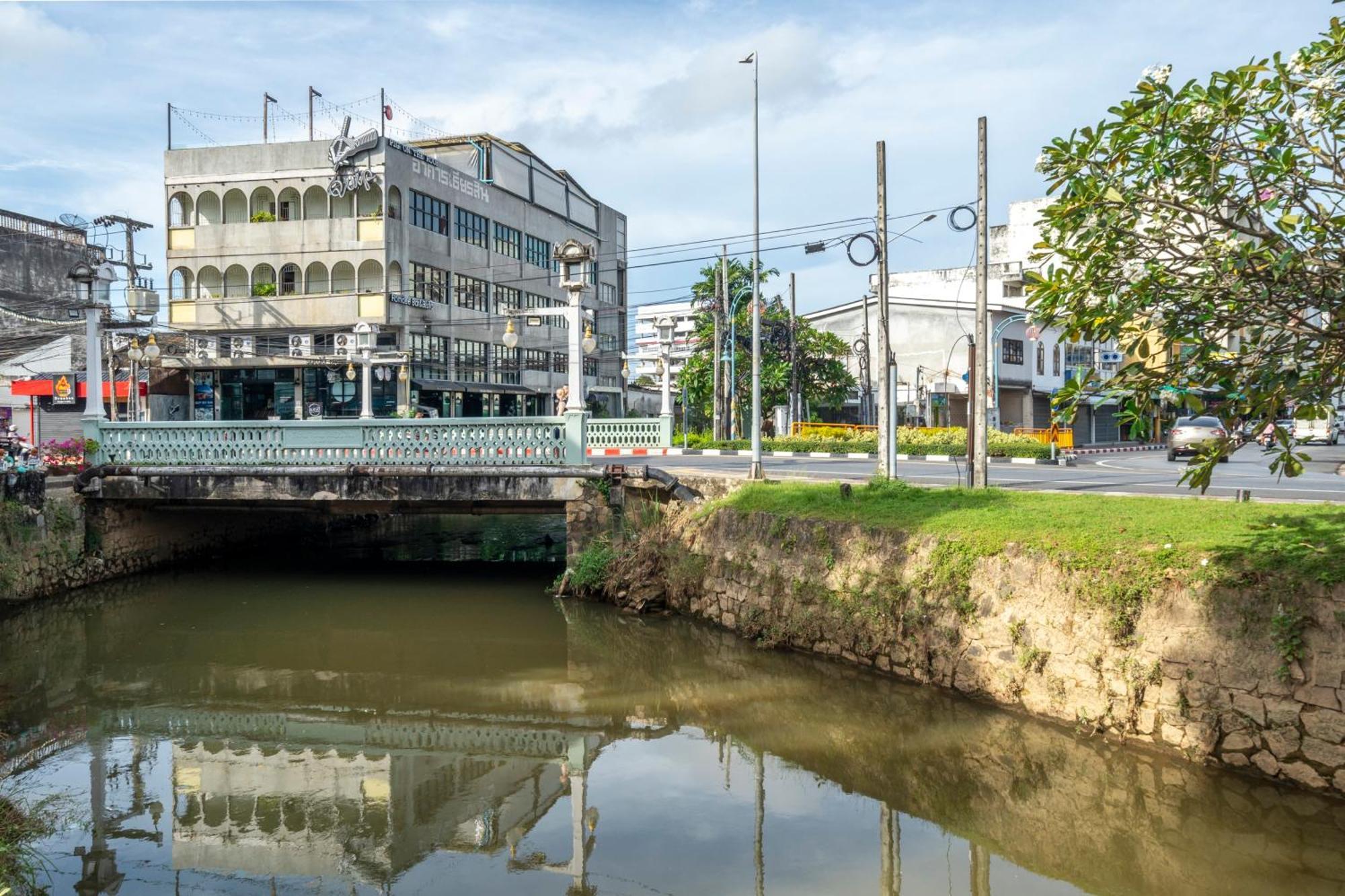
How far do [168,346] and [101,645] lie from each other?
25.5 m

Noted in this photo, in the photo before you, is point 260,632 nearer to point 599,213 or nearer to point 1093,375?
point 1093,375

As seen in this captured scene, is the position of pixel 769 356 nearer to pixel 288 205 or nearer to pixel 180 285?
pixel 288 205

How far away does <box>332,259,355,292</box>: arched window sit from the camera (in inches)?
1473

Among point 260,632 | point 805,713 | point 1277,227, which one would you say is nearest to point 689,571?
point 805,713

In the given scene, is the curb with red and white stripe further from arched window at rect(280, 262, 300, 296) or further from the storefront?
arched window at rect(280, 262, 300, 296)

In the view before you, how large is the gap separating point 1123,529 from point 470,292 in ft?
118

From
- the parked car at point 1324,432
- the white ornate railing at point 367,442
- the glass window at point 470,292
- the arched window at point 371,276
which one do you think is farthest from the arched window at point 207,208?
the parked car at point 1324,432

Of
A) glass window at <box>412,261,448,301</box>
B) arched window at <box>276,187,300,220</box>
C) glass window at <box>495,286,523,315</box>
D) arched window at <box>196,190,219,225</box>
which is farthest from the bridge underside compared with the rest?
glass window at <box>495,286,523,315</box>

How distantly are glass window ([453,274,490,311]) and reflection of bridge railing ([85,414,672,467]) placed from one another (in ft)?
77.6

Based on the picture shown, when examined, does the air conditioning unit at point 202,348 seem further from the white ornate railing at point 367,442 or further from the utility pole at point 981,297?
the utility pole at point 981,297

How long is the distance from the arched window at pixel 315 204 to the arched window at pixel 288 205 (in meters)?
0.35

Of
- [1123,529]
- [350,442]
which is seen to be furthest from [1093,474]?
[350,442]

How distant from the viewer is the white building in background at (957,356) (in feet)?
141

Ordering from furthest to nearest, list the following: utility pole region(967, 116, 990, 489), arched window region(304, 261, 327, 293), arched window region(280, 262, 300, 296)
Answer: arched window region(280, 262, 300, 296) < arched window region(304, 261, 327, 293) < utility pole region(967, 116, 990, 489)
